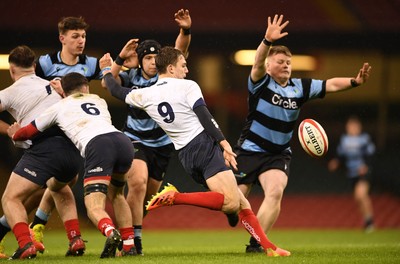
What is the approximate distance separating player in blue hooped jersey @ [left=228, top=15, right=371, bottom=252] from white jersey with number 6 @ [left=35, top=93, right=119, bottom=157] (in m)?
1.46

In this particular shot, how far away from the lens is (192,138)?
720cm

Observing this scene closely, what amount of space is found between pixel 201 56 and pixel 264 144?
315 inches

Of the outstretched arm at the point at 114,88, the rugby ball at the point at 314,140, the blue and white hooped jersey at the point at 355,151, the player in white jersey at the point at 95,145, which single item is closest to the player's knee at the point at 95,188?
the player in white jersey at the point at 95,145

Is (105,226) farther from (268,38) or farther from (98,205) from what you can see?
(268,38)

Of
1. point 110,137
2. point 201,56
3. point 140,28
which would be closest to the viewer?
point 110,137

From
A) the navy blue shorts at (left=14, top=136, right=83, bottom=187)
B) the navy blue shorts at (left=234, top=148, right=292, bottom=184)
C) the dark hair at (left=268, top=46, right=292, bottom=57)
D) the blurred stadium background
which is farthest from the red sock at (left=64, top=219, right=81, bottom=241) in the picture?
the blurred stadium background

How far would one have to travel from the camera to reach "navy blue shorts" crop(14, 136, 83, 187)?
288 inches

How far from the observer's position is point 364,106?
55.3ft

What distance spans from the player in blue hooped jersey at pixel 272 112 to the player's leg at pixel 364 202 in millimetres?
6329

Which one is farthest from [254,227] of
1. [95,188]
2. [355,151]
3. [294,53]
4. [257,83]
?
[294,53]

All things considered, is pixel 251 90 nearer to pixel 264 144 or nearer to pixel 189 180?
pixel 264 144

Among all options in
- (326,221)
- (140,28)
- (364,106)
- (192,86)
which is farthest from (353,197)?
(192,86)

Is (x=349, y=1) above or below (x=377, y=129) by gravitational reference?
above

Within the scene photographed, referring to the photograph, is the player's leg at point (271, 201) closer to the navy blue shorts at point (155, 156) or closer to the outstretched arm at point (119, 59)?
the navy blue shorts at point (155, 156)
